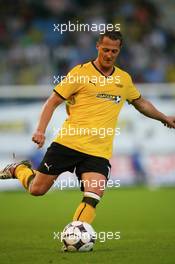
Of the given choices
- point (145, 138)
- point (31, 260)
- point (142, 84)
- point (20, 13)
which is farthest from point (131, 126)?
point (31, 260)

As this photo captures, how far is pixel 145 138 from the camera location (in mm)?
19922

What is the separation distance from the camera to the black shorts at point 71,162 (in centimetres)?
988

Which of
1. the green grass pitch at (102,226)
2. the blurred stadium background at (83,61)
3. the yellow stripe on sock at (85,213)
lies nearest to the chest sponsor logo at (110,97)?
the yellow stripe on sock at (85,213)

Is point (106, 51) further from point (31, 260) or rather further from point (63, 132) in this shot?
point (31, 260)

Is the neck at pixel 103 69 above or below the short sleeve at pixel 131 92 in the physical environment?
above

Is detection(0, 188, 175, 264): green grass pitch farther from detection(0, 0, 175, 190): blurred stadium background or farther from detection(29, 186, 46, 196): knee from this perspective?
detection(0, 0, 175, 190): blurred stadium background

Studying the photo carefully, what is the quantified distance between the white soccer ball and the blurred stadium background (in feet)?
32.5

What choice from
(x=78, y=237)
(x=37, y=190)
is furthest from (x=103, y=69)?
(x=78, y=237)

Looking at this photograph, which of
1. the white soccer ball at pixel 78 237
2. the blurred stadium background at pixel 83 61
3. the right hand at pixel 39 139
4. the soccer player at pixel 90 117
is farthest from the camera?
the blurred stadium background at pixel 83 61

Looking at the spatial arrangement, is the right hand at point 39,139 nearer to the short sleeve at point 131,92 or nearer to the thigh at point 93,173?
the thigh at point 93,173

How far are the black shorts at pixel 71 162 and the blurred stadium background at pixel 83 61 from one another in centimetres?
922

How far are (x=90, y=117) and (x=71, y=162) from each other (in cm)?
53

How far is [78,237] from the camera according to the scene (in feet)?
30.6

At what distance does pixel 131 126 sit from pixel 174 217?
5.60 m
